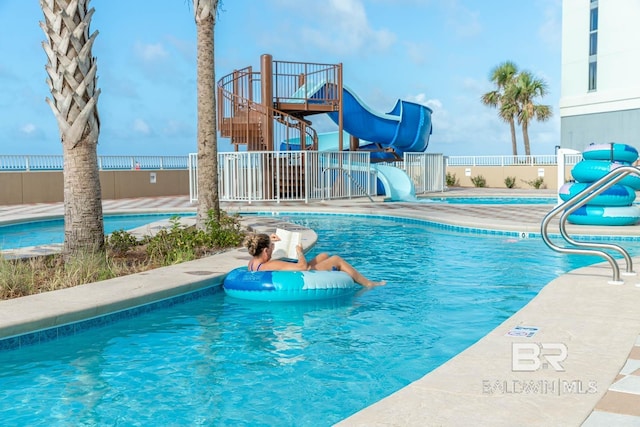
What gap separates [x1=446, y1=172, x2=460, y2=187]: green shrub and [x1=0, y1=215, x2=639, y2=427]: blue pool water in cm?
2617

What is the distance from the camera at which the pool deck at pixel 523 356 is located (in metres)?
3.43

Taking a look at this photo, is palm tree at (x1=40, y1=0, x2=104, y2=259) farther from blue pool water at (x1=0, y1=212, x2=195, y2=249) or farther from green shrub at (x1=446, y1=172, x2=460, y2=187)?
green shrub at (x1=446, y1=172, x2=460, y2=187)

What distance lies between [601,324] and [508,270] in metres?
4.21

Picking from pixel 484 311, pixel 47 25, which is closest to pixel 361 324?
pixel 484 311

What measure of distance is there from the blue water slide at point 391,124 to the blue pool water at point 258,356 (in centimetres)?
1570

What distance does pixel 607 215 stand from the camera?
1328 cm

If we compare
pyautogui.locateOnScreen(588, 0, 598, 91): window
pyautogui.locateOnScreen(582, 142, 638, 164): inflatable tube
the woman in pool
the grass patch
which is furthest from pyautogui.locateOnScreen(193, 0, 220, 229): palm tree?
pyautogui.locateOnScreen(588, 0, 598, 91): window

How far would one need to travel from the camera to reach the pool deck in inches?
135

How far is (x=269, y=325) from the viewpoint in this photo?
6.61 meters

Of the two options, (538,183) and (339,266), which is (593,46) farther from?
(339,266)

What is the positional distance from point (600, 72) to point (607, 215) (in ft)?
91.3

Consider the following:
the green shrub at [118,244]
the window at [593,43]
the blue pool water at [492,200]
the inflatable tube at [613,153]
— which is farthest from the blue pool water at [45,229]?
the window at [593,43]

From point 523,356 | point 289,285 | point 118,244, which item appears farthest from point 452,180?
point 523,356

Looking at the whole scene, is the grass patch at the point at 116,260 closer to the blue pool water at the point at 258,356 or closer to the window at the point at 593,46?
the blue pool water at the point at 258,356
